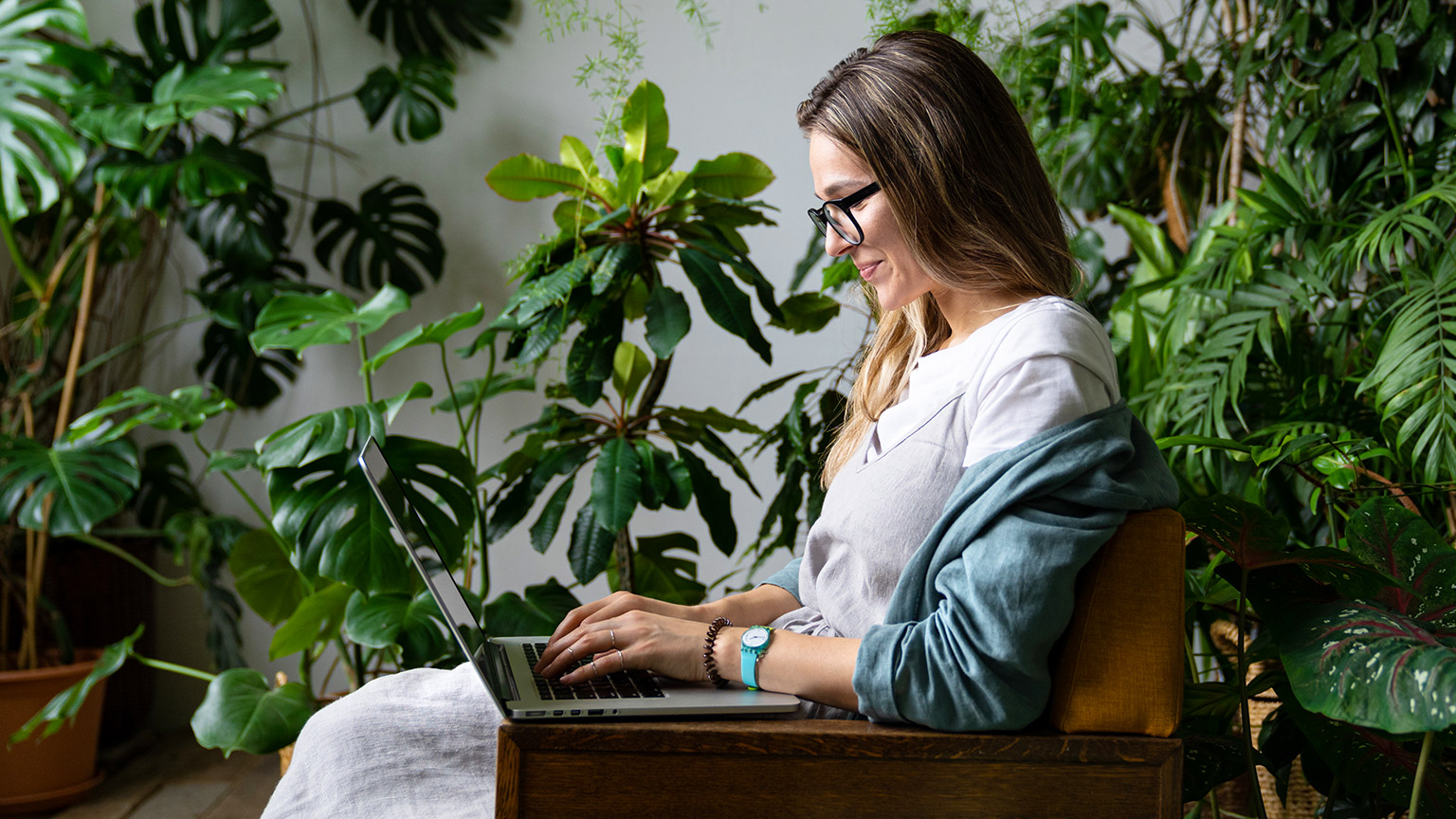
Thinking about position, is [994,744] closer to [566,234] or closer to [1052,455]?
[1052,455]

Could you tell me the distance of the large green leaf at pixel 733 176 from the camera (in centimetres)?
175

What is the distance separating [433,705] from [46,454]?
1.60m

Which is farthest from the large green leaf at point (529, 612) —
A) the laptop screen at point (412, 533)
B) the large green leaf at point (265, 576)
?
the laptop screen at point (412, 533)

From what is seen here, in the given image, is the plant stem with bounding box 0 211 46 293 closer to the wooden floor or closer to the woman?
the wooden floor

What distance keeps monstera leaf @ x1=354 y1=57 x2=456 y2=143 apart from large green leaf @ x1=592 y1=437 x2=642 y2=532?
129 centimetres

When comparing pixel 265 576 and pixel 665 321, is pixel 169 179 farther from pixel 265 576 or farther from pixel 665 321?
pixel 665 321

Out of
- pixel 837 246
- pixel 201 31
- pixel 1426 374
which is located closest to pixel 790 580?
pixel 837 246

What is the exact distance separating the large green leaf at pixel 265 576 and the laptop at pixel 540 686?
1.10 meters

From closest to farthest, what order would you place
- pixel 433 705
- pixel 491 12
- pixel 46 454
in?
pixel 433 705, pixel 46 454, pixel 491 12

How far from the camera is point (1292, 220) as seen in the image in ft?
5.59

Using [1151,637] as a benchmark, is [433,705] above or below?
below

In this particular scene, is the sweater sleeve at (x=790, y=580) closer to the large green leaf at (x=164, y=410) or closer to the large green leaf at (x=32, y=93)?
the large green leaf at (x=164, y=410)

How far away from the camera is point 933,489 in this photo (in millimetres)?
953

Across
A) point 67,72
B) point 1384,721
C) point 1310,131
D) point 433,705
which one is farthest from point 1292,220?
point 67,72
